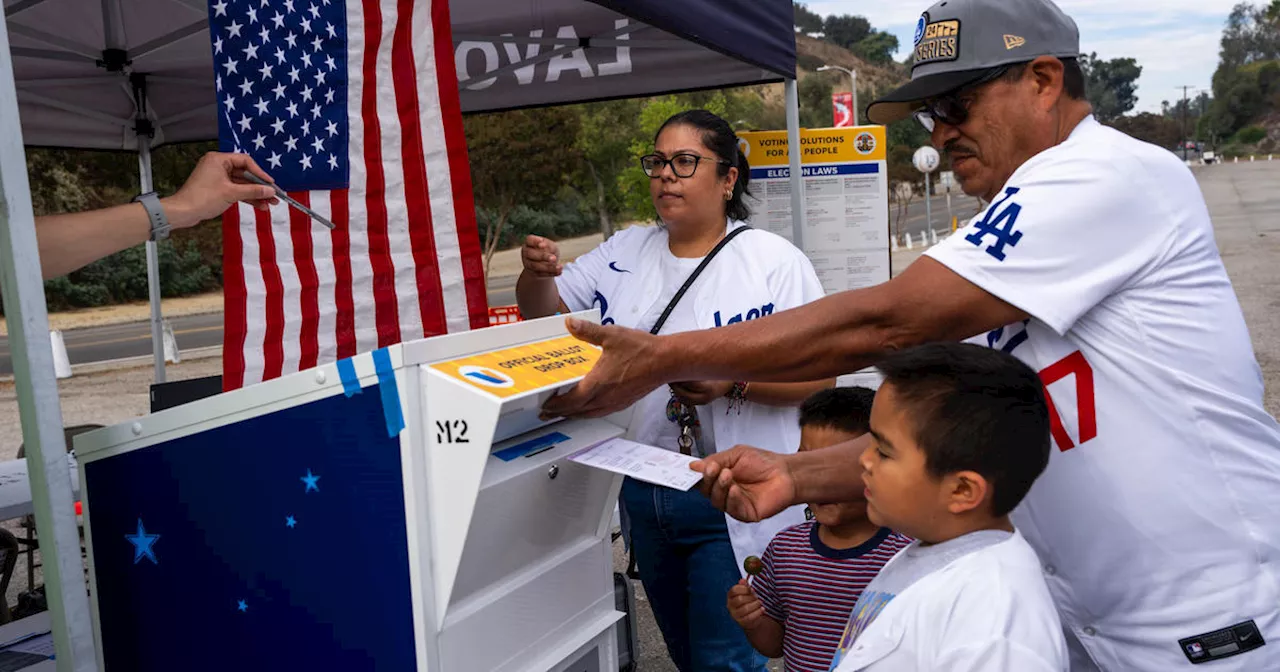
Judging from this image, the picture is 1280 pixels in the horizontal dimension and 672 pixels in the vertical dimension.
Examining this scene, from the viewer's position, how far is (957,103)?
6.06 feet

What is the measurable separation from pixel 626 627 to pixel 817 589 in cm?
104

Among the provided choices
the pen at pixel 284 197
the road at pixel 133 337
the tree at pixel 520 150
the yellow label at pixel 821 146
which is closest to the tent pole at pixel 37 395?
the pen at pixel 284 197

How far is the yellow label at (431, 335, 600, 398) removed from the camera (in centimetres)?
166

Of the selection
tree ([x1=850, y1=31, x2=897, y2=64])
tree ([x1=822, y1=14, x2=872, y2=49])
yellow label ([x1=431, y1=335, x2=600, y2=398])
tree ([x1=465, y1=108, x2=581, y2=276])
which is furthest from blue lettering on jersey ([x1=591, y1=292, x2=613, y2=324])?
tree ([x1=822, y1=14, x2=872, y2=49])

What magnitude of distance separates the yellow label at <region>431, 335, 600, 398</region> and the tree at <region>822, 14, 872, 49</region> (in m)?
164

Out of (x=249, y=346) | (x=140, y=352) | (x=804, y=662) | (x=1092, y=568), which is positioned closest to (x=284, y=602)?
(x=804, y=662)

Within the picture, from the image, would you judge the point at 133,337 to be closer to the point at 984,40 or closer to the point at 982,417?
the point at 984,40

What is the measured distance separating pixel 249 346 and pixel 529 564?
5.33 ft

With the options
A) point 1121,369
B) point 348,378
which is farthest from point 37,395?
point 1121,369

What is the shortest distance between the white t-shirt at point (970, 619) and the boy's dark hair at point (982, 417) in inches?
3.7

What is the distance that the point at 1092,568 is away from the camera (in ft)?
5.39

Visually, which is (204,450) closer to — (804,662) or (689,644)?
(804,662)

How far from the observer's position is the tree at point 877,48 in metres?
146

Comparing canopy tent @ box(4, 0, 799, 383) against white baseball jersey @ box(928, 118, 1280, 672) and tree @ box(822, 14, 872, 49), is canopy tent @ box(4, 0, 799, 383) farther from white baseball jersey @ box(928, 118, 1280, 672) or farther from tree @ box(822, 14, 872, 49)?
tree @ box(822, 14, 872, 49)
